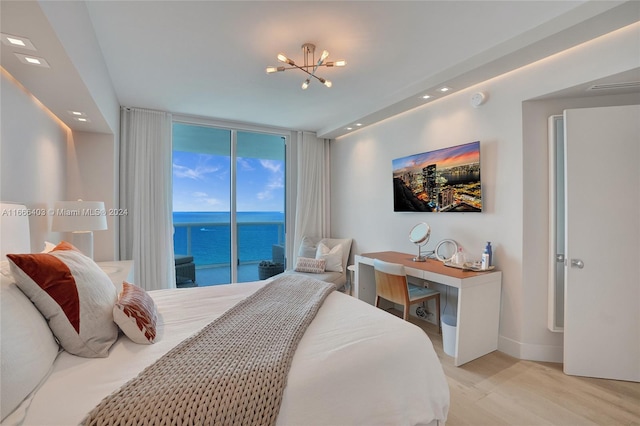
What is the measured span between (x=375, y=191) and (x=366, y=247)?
2.78ft

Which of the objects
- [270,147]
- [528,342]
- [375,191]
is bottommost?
[528,342]

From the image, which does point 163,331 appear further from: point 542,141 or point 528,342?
point 542,141

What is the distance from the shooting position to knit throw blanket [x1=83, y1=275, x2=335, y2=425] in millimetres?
959

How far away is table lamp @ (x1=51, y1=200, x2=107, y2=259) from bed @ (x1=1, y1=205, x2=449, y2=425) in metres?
1.39

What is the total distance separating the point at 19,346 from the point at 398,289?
8.58 ft

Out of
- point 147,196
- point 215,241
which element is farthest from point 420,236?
point 147,196

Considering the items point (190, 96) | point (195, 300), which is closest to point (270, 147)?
point (190, 96)

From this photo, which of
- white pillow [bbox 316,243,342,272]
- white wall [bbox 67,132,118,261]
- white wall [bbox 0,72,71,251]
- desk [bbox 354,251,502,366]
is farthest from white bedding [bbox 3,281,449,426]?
white pillow [bbox 316,243,342,272]

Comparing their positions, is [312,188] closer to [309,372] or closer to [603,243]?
[603,243]

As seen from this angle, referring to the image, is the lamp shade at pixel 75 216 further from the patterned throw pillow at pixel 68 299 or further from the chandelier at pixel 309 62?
the chandelier at pixel 309 62

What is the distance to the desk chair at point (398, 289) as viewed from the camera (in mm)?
2820

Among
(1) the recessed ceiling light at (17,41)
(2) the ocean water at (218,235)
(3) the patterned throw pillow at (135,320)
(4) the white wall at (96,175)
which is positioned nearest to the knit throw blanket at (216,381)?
(3) the patterned throw pillow at (135,320)

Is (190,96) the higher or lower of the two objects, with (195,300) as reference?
higher

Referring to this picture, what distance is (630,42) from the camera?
195cm
